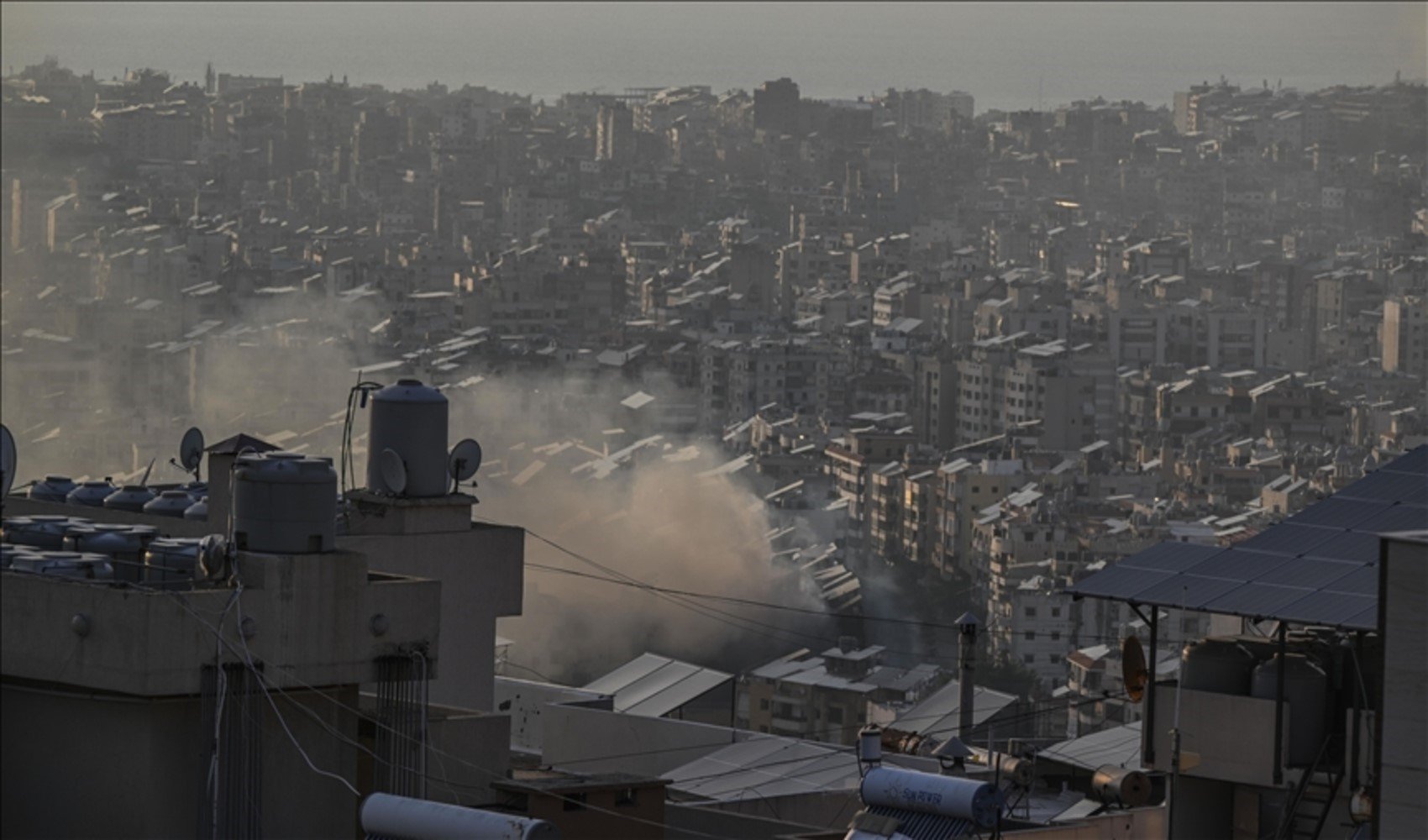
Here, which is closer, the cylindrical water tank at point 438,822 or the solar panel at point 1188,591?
the cylindrical water tank at point 438,822

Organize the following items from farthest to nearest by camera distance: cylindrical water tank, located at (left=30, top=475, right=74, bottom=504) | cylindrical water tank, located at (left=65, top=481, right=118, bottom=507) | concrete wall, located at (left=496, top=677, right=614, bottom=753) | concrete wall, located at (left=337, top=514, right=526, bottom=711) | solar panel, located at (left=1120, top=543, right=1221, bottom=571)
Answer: concrete wall, located at (left=496, top=677, right=614, bottom=753), cylindrical water tank, located at (left=30, top=475, right=74, bottom=504), cylindrical water tank, located at (left=65, top=481, right=118, bottom=507), concrete wall, located at (left=337, top=514, right=526, bottom=711), solar panel, located at (left=1120, top=543, right=1221, bottom=571)

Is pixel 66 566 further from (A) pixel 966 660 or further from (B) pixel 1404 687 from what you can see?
(A) pixel 966 660

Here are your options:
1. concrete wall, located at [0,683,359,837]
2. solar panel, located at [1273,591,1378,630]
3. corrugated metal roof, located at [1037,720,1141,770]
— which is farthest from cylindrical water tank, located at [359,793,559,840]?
corrugated metal roof, located at [1037,720,1141,770]

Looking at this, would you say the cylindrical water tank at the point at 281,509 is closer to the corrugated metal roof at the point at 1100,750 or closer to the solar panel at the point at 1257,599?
the solar panel at the point at 1257,599

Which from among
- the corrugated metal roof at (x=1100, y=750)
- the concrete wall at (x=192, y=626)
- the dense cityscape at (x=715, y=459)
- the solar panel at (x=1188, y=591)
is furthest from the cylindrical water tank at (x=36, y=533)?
the corrugated metal roof at (x=1100, y=750)

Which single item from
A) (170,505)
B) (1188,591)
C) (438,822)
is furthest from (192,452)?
(438,822)

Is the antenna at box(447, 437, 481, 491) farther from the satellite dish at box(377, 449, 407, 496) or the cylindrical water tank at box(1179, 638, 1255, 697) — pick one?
the cylindrical water tank at box(1179, 638, 1255, 697)
